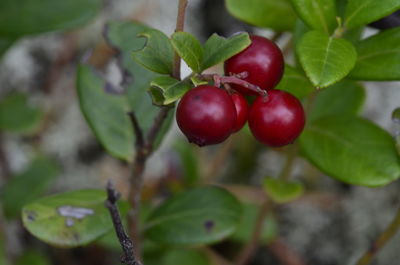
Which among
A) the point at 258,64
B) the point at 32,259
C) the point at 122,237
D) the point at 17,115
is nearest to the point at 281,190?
the point at 258,64

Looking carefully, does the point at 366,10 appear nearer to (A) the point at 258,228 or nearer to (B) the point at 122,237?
(B) the point at 122,237

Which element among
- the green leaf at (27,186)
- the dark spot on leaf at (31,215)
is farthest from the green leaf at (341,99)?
the green leaf at (27,186)

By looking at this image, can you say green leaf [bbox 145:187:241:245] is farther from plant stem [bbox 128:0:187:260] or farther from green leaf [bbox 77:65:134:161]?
green leaf [bbox 77:65:134:161]

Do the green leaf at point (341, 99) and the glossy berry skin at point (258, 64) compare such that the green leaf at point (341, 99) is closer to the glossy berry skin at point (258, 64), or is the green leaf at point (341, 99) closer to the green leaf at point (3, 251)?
the glossy berry skin at point (258, 64)

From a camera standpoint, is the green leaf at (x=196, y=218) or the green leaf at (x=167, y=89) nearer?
the green leaf at (x=167, y=89)

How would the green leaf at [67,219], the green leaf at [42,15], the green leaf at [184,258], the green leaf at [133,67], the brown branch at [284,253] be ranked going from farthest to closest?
1. the brown branch at [284,253]
2. the green leaf at [184,258]
3. the green leaf at [42,15]
4. the green leaf at [133,67]
5. the green leaf at [67,219]

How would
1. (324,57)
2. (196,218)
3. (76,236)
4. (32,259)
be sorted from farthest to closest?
(32,259) → (196,218) → (76,236) → (324,57)

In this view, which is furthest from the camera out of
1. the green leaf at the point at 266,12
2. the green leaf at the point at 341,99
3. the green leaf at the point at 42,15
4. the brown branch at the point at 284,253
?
the brown branch at the point at 284,253
